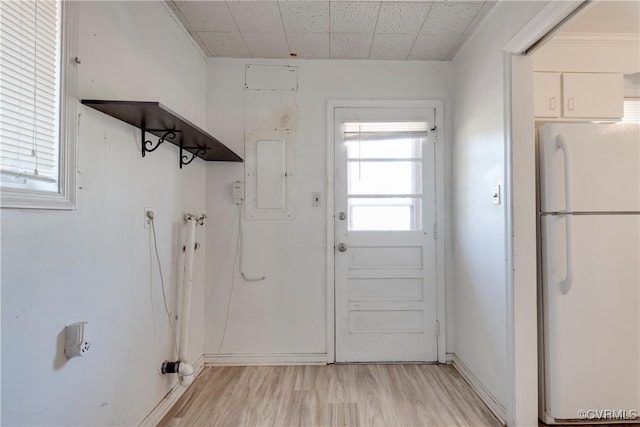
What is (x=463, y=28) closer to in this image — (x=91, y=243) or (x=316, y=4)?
(x=316, y=4)

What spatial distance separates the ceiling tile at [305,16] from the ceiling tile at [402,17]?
0.35 metres

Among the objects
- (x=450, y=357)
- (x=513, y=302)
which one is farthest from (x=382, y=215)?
(x=450, y=357)

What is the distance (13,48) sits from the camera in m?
0.93

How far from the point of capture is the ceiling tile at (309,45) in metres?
2.15

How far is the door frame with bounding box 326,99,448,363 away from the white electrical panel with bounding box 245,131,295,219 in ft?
1.06

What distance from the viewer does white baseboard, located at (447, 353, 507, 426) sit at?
69.3 inches

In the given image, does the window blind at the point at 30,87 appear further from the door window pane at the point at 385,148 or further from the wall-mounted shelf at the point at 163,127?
the door window pane at the point at 385,148

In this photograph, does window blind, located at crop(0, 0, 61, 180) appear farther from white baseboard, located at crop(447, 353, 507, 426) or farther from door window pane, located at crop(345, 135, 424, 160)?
white baseboard, located at crop(447, 353, 507, 426)

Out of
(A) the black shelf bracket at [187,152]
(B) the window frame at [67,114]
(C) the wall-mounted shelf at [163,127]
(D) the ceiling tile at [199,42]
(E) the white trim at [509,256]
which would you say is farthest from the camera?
(D) the ceiling tile at [199,42]

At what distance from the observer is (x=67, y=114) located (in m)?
1.11

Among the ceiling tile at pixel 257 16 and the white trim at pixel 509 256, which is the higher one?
the ceiling tile at pixel 257 16

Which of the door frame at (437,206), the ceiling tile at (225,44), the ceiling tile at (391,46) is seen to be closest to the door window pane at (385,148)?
the door frame at (437,206)

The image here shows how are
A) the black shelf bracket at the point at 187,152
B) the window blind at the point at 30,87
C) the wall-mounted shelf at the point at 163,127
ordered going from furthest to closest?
the black shelf bracket at the point at 187,152 → the wall-mounted shelf at the point at 163,127 → the window blind at the point at 30,87

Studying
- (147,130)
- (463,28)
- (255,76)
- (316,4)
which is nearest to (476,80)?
(463,28)
